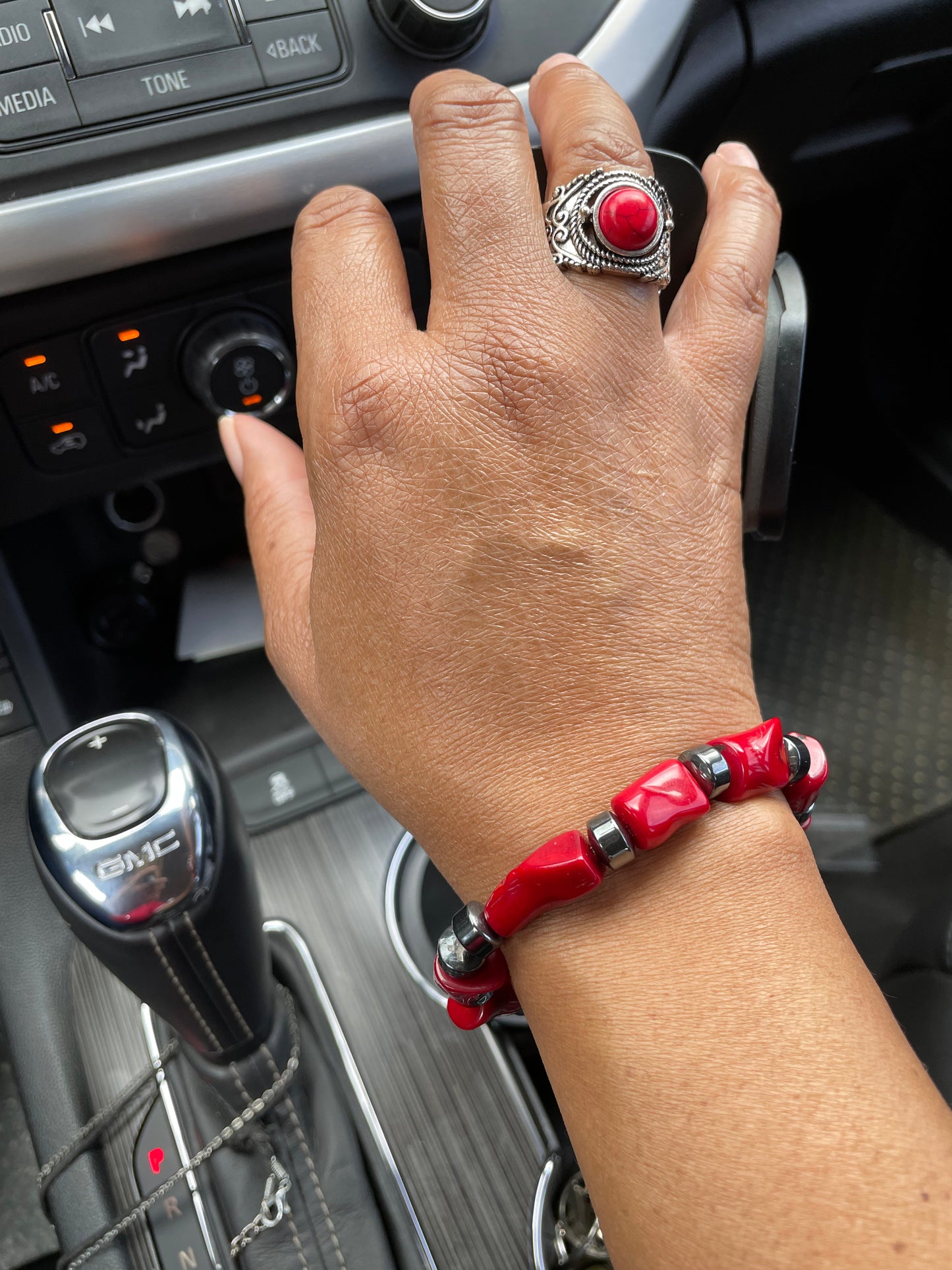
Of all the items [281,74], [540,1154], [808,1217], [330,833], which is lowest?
[540,1154]

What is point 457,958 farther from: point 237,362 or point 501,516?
point 237,362

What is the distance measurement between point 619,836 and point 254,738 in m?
0.69

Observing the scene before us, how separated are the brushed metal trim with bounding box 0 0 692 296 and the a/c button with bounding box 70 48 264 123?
0.13 ft

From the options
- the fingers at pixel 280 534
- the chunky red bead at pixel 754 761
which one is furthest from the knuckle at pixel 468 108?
the chunky red bead at pixel 754 761

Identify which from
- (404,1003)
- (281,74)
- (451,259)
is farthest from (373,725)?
(281,74)

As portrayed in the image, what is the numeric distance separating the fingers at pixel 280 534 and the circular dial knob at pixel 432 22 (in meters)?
0.30

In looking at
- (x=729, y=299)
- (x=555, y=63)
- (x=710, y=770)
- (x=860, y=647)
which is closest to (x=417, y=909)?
(x=710, y=770)

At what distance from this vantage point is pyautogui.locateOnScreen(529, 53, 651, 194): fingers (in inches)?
20.3

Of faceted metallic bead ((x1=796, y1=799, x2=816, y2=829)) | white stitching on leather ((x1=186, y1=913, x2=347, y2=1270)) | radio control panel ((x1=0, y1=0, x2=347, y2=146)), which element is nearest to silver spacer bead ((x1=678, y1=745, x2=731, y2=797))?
faceted metallic bead ((x1=796, y1=799, x2=816, y2=829))

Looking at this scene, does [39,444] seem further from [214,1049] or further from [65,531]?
[214,1049]

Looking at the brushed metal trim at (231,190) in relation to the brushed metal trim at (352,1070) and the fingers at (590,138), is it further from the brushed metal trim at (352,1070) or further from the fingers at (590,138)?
the brushed metal trim at (352,1070)

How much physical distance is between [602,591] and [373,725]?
5.9 inches

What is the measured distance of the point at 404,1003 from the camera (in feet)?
2.54

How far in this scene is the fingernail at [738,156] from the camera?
0.61 metres
